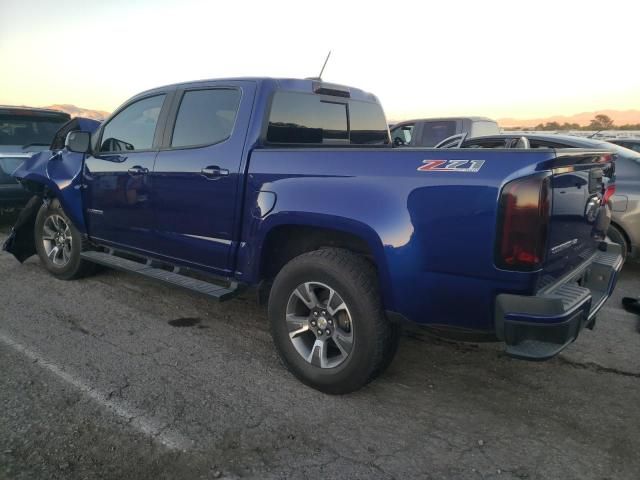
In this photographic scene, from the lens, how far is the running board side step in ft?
11.9

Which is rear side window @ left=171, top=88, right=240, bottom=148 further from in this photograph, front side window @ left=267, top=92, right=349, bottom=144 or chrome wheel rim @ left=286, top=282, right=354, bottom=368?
chrome wheel rim @ left=286, top=282, right=354, bottom=368

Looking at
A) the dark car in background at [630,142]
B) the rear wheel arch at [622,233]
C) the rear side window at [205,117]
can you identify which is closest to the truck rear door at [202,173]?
the rear side window at [205,117]

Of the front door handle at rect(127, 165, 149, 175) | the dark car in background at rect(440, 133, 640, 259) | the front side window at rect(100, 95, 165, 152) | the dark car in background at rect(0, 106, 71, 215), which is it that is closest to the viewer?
the front door handle at rect(127, 165, 149, 175)

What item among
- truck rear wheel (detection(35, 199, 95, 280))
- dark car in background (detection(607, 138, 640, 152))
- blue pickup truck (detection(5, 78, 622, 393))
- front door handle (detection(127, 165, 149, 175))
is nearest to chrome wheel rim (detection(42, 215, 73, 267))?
truck rear wheel (detection(35, 199, 95, 280))

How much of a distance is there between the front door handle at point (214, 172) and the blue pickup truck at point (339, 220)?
0.04 ft

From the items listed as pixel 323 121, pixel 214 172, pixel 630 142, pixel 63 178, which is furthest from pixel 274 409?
pixel 630 142

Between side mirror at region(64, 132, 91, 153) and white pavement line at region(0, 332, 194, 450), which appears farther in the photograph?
side mirror at region(64, 132, 91, 153)

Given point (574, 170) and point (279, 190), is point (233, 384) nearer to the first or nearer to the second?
point (279, 190)

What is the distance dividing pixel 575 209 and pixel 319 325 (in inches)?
63.6

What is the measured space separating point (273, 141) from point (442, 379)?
2017mm

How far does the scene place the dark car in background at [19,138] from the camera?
7383 mm

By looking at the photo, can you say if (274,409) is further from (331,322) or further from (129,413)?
(129,413)

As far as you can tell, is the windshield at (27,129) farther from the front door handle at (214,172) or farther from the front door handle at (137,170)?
the front door handle at (214,172)

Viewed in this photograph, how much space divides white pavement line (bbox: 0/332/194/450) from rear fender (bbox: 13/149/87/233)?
6.00 ft
